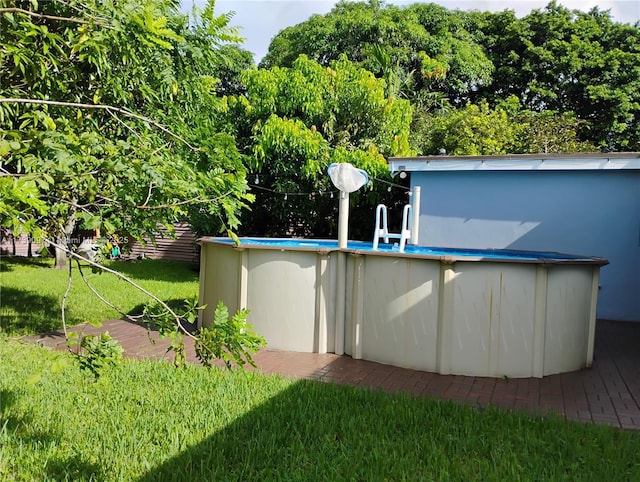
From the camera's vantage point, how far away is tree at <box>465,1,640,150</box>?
2123cm

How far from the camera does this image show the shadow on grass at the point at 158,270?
13508 mm

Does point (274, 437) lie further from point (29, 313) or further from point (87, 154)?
point (29, 313)

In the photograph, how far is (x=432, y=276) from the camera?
208 inches

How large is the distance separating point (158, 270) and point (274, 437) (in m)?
12.6

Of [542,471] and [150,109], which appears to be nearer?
[542,471]

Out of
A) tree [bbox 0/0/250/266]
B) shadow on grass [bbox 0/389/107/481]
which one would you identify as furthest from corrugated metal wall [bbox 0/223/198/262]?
tree [bbox 0/0/250/266]

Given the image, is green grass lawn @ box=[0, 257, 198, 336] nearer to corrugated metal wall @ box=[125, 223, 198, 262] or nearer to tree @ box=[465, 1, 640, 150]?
corrugated metal wall @ box=[125, 223, 198, 262]

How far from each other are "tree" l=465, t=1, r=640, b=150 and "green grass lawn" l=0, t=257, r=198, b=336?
16394 mm

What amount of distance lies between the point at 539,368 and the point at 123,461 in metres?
4.07

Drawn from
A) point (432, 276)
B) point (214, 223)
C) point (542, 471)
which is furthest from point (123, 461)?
point (214, 223)

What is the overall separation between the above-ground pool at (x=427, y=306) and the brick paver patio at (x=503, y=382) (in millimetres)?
174

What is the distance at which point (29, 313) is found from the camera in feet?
25.8

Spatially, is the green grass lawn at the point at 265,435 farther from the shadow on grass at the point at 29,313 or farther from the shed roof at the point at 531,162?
the shed roof at the point at 531,162

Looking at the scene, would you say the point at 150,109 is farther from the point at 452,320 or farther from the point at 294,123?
the point at 294,123
